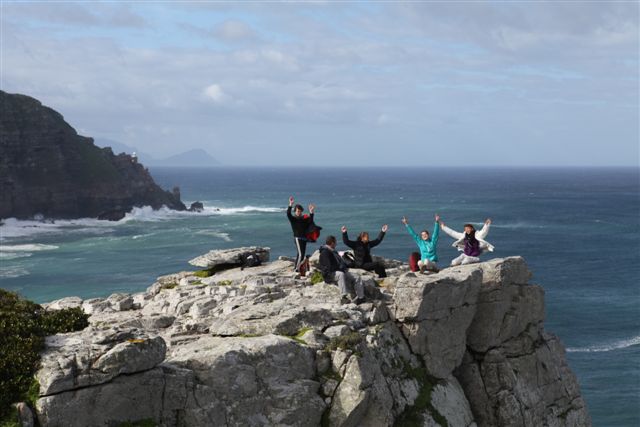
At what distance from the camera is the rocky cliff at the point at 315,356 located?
1844cm

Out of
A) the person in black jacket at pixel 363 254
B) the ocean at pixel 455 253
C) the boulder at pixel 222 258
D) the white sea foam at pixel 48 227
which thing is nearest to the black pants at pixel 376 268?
the person in black jacket at pixel 363 254

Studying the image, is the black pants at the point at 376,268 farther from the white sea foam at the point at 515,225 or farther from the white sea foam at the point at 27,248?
the white sea foam at the point at 515,225

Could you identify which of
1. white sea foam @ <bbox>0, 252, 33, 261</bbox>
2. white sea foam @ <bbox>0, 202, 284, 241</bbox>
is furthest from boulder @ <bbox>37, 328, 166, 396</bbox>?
white sea foam @ <bbox>0, 202, 284, 241</bbox>

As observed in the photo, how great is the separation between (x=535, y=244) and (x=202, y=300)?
96460 millimetres

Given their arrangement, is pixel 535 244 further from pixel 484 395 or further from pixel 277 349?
pixel 277 349

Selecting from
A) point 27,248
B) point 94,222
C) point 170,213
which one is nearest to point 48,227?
point 94,222

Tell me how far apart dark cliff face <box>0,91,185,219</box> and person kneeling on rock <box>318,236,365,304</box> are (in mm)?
148092

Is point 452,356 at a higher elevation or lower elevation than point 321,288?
lower

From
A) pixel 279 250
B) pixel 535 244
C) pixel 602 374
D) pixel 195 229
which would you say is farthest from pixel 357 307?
pixel 195 229

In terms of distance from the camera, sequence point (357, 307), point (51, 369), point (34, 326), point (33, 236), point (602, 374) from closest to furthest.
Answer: point (51, 369)
point (34, 326)
point (357, 307)
point (602, 374)
point (33, 236)

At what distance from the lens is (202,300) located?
88.0ft

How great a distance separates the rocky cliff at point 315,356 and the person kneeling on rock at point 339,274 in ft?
1.82

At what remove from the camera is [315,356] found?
21484mm

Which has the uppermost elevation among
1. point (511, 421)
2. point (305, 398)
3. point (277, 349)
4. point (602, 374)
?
point (277, 349)
